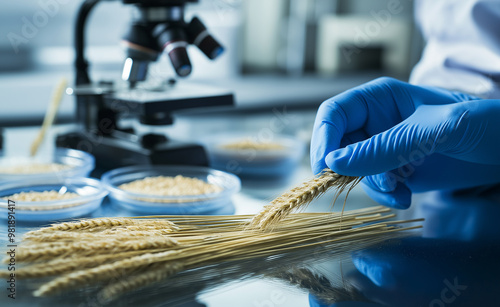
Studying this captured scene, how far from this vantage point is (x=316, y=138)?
833 millimetres

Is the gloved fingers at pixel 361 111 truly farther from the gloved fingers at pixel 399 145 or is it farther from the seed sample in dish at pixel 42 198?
the seed sample in dish at pixel 42 198

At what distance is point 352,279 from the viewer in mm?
664

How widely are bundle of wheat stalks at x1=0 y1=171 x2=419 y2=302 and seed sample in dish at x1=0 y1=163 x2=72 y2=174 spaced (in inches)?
15.9

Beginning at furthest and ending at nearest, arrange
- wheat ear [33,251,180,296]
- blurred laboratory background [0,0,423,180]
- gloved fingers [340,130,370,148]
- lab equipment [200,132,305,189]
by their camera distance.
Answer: blurred laboratory background [0,0,423,180] < lab equipment [200,132,305,189] < gloved fingers [340,130,370,148] < wheat ear [33,251,180,296]

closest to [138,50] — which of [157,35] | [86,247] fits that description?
[157,35]

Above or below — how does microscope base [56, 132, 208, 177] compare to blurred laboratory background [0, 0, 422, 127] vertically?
below

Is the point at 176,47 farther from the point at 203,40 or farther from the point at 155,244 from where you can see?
the point at 155,244

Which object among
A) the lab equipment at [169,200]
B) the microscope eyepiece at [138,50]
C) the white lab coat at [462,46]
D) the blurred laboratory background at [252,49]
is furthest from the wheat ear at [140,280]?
the blurred laboratory background at [252,49]

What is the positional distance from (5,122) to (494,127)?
4.87 ft

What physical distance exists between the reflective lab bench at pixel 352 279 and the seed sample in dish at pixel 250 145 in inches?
19.2

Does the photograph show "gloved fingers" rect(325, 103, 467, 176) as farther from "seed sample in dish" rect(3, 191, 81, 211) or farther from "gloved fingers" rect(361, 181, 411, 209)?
"seed sample in dish" rect(3, 191, 81, 211)

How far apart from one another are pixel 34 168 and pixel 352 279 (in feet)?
2.42

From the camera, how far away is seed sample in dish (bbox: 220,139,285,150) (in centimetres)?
125

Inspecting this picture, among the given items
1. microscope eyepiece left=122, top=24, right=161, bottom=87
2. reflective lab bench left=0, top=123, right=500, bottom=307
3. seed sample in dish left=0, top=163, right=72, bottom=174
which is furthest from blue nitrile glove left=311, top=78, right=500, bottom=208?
seed sample in dish left=0, top=163, right=72, bottom=174
